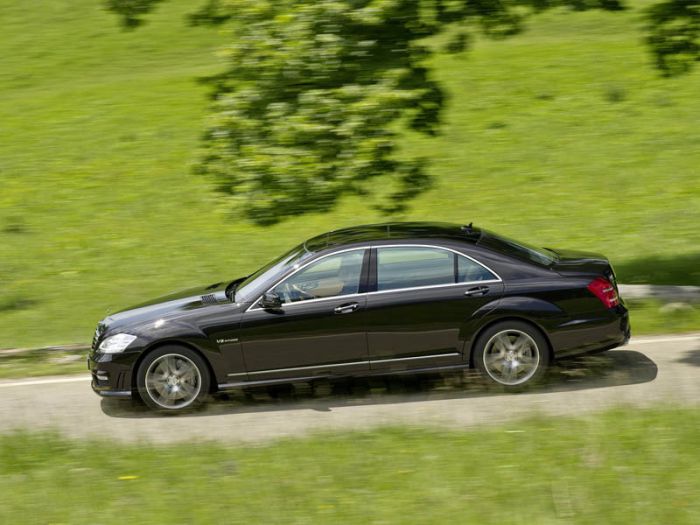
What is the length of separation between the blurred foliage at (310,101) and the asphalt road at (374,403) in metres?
2.29

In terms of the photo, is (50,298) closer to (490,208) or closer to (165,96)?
(490,208)

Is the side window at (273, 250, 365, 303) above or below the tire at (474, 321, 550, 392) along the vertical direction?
above

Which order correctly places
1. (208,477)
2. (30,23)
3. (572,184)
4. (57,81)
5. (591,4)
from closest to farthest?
(208,477) → (591,4) → (572,184) → (57,81) → (30,23)

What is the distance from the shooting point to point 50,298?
50.4ft

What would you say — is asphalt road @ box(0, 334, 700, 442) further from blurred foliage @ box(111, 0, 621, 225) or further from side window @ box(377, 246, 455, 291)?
blurred foliage @ box(111, 0, 621, 225)

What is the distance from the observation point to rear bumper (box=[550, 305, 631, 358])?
30.0 feet

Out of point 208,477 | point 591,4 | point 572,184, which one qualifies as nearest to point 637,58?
point 572,184

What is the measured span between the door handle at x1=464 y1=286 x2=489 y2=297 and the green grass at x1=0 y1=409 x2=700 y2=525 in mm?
1498

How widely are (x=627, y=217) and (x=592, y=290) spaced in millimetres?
8951

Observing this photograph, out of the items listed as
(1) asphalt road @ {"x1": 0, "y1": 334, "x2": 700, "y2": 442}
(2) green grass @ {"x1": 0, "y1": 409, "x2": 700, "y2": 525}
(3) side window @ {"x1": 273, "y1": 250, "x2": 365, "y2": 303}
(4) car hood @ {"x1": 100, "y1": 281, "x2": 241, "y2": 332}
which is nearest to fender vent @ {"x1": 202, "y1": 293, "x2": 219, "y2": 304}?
(4) car hood @ {"x1": 100, "y1": 281, "x2": 241, "y2": 332}

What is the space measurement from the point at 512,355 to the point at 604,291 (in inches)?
39.1

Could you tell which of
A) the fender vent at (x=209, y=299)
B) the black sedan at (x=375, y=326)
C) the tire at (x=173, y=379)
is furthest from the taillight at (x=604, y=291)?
the tire at (x=173, y=379)

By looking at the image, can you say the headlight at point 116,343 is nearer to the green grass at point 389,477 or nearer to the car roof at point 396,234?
the green grass at point 389,477

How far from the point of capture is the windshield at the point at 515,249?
945 cm
